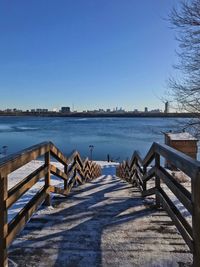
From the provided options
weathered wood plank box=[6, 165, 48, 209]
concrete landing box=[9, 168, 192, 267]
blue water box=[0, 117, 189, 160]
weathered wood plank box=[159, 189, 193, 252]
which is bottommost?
blue water box=[0, 117, 189, 160]

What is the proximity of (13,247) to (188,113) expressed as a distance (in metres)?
8.03

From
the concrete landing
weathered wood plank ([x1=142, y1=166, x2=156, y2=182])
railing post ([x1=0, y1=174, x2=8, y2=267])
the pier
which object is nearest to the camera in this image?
railing post ([x1=0, y1=174, x2=8, y2=267])

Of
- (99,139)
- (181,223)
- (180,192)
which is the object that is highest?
(180,192)

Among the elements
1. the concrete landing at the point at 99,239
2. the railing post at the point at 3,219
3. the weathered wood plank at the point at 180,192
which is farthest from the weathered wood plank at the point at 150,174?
the railing post at the point at 3,219

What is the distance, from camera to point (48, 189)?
5.05 meters

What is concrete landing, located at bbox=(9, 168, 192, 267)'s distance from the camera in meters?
3.08

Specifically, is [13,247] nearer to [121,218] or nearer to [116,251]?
[116,251]

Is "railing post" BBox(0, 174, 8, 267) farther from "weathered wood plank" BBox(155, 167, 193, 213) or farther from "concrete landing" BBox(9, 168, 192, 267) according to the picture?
"weathered wood plank" BBox(155, 167, 193, 213)

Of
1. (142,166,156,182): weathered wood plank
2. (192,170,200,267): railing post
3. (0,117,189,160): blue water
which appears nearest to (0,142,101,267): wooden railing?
(192,170,200,267): railing post

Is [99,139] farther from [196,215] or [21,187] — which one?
[196,215]

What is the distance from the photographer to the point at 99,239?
361 cm

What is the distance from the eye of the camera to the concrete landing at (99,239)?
308cm

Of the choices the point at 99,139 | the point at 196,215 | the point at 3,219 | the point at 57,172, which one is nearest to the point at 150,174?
the point at 57,172

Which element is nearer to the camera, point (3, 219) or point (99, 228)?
point (3, 219)
